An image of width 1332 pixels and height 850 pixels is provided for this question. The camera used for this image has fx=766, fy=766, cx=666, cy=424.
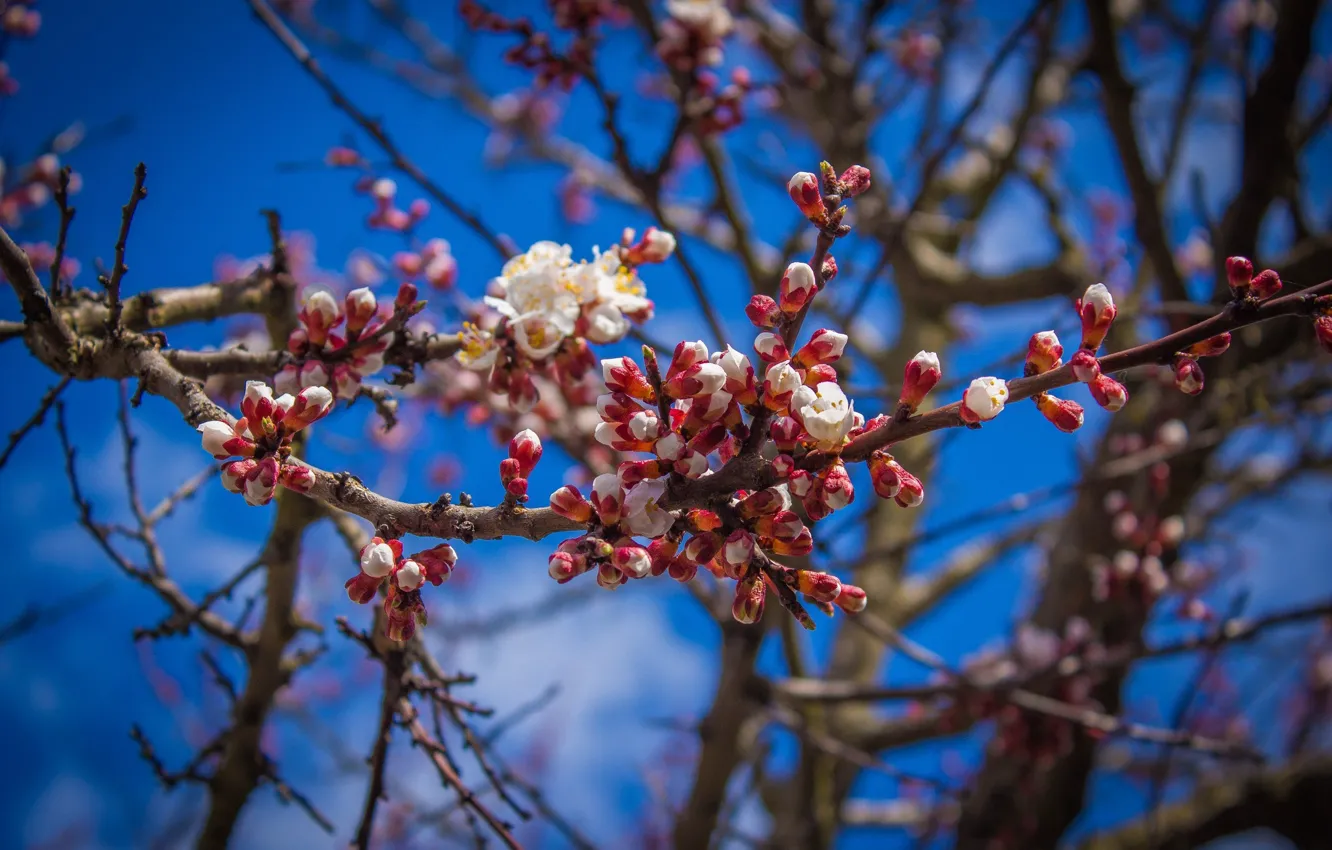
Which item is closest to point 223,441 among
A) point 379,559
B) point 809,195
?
point 379,559

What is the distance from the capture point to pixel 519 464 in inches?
46.2

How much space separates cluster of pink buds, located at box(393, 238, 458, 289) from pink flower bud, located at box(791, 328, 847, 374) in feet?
3.88

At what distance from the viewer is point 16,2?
314cm

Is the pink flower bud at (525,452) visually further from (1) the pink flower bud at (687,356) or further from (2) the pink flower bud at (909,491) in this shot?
(2) the pink flower bud at (909,491)

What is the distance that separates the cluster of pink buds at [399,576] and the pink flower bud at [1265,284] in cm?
119

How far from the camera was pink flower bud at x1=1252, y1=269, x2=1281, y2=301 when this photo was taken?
1.03 meters

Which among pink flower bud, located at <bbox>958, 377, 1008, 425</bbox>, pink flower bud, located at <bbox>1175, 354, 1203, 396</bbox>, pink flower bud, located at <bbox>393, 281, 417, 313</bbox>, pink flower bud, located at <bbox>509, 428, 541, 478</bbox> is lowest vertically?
pink flower bud, located at <bbox>509, 428, 541, 478</bbox>

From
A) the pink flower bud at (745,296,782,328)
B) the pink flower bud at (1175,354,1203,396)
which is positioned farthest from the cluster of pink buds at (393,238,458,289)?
the pink flower bud at (1175,354,1203,396)

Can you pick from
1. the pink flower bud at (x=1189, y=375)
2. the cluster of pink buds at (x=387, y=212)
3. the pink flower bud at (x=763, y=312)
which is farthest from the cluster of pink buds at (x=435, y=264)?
the pink flower bud at (x=1189, y=375)

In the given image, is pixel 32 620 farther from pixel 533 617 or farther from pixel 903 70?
pixel 903 70

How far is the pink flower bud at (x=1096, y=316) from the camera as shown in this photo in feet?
3.58

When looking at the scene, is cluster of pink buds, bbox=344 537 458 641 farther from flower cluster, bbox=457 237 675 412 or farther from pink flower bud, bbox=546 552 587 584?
flower cluster, bbox=457 237 675 412

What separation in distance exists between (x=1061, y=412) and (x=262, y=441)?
1.15m

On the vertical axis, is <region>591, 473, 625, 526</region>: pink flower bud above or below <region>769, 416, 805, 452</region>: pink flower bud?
below
